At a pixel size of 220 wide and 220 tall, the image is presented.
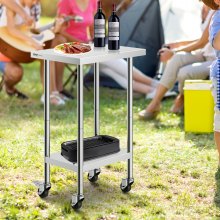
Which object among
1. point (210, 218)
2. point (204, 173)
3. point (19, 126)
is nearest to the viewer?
point (210, 218)

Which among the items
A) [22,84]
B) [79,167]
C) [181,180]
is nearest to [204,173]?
[181,180]

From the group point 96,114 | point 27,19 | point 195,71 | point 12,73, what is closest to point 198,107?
point 195,71

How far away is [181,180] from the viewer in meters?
4.46

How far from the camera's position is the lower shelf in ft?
13.0

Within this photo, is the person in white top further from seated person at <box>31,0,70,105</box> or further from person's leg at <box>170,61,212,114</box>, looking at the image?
seated person at <box>31,0,70,105</box>

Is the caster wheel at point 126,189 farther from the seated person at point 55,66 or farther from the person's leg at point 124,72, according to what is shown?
the person's leg at point 124,72

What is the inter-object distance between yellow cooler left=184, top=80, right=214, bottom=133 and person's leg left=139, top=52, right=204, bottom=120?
446 mm

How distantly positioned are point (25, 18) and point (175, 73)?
1.37m

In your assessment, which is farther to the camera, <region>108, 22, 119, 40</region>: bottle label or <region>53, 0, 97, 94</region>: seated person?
<region>53, 0, 97, 94</region>: seated person

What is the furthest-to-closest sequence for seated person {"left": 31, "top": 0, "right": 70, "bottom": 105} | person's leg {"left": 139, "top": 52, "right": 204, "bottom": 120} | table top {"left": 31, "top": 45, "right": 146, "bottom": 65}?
seated person {"left": 31, "top": 0, "right": 70, "bottom": 105}
person's leg {"left": 139, "top": 52, "right": 204, "bottom": 120}
table top {"left": 31, "top": 45, "right": 146, "bottom": 65}

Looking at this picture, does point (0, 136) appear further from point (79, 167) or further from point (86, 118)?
point (79, 167)

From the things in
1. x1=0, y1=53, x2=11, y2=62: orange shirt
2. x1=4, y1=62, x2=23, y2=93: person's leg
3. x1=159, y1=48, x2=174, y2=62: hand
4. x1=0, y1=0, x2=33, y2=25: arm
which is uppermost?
x1=0, y1=0, x2=33, y2=25: arm

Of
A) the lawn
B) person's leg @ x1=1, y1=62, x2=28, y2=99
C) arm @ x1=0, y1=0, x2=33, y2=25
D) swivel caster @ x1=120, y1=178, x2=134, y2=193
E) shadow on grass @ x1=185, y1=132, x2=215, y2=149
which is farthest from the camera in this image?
person's leg @ x1=1, y1=62, x2=28, y2=99

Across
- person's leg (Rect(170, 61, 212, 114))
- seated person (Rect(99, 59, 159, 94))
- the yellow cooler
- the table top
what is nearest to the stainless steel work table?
the table top
